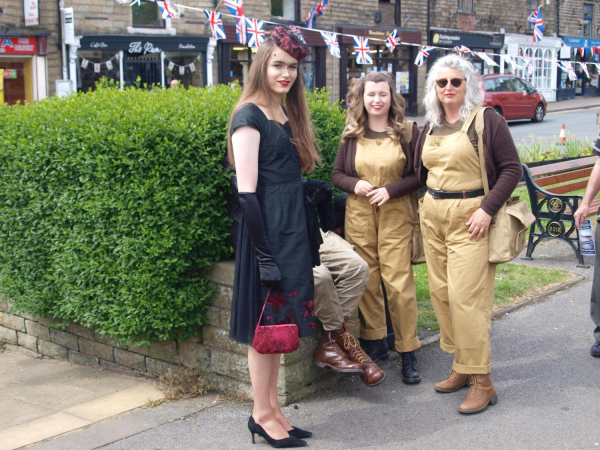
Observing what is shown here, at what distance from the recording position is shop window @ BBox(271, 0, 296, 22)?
82.5 feet

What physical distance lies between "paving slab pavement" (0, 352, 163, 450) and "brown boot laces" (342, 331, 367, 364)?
126cm

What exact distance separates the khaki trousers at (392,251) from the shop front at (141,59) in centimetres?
1571

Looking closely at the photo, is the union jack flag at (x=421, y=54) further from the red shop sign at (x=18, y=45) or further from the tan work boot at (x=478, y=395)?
the tan work boot at (x=478, y=395)

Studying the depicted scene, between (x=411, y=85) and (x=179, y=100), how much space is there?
26.4m

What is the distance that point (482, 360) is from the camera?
4172mm

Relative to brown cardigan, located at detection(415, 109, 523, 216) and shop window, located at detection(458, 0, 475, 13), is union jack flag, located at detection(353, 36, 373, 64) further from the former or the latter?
brown cardigan, located at detection(415, 109, 523, 216)

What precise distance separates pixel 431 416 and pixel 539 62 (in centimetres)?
3664

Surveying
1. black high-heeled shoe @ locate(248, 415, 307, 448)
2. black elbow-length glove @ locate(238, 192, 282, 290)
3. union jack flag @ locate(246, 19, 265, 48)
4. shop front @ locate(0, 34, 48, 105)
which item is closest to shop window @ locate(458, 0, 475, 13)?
union jack flag @ locate(246, 19, 265, 48)

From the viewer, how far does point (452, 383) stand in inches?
173

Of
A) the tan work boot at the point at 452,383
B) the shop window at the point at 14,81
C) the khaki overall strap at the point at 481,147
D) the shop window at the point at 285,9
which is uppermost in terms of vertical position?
the shop window at the point at 285,9

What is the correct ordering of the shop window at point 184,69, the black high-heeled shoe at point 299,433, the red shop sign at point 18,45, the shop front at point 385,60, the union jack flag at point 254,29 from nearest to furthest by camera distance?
the black high-heeled shoe at point 299,433
the union jack flag at point 254,29
the red shop sign at point 18,45
the shop window at point 184,69
the shop front at point 385,60

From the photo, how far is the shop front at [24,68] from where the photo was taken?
18.5 metres

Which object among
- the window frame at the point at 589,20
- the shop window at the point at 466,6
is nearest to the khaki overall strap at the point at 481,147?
the shop window at the point at 466,6

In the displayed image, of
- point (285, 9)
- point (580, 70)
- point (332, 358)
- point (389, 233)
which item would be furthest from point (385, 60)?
point (332, 358)
